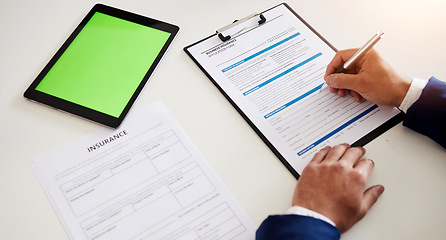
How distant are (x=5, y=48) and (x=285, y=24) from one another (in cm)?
78

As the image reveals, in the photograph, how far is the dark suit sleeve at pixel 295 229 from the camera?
628 millimetres

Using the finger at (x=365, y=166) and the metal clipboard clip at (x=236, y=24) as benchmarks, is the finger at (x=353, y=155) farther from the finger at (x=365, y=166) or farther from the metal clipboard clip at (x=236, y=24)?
the metal clipboard clip at (x=236, y=24)

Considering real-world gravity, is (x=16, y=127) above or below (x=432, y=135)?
above

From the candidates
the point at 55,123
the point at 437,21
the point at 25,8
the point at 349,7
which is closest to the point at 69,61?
the point at 55,123

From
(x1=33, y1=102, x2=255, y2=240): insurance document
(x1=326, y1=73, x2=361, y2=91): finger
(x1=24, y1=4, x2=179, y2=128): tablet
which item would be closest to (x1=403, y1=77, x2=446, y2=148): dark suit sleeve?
(x1=326, y1=73, x2=361, y2=91): finger

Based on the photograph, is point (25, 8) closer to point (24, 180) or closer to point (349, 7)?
point (24, 180)

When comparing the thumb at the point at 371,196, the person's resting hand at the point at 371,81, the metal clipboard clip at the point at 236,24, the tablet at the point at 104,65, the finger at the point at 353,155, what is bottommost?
the thumb at the point at 371,196

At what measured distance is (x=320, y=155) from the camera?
74cm

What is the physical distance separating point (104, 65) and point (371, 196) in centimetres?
70

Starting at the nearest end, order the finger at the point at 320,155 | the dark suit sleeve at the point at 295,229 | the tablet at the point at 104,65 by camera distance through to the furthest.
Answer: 1. the dark suit sleeve at the point at 295,229
2. the finger at the point at 320,155
3. the tablet at the point at 104,65

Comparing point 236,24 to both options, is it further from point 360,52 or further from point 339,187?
point 339,187

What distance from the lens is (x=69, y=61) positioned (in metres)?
0.91

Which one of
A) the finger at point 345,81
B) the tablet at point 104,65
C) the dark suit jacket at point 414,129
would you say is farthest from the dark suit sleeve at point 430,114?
the tablet at point 104,65

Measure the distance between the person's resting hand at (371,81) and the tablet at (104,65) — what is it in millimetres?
445
